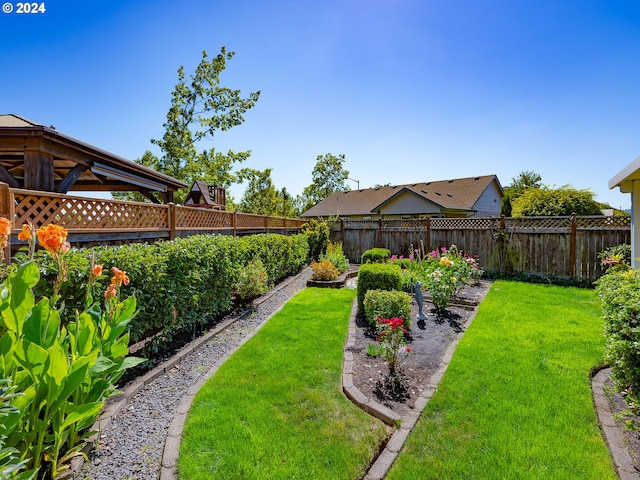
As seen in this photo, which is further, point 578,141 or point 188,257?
point 578,141

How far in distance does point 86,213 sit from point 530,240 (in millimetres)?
11396

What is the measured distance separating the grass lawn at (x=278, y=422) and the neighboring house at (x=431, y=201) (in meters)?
16.8

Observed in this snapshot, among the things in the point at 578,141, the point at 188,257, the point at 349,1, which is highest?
the point at 349,1

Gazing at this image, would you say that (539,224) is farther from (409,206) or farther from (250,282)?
(409,206)

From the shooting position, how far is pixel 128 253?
3.62 m

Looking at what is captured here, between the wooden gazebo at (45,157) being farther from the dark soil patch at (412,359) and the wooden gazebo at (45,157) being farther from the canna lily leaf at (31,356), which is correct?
the dark soil patch at (412,359)

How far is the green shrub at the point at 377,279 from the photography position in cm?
579

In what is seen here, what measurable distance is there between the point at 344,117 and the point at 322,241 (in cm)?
562

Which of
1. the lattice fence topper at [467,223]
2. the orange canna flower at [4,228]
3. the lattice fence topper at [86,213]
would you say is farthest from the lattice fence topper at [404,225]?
the orange canna flower at [4,228]

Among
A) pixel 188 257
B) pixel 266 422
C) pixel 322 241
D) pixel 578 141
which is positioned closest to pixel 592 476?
pixel 266 422

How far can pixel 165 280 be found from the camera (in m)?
4.03

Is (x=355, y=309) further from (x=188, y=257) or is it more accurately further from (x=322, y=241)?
(x=322, y=241)

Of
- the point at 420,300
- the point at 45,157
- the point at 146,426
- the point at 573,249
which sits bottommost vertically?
the point at 146,426

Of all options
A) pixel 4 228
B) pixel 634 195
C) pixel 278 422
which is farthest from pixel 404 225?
pixel 4 228
